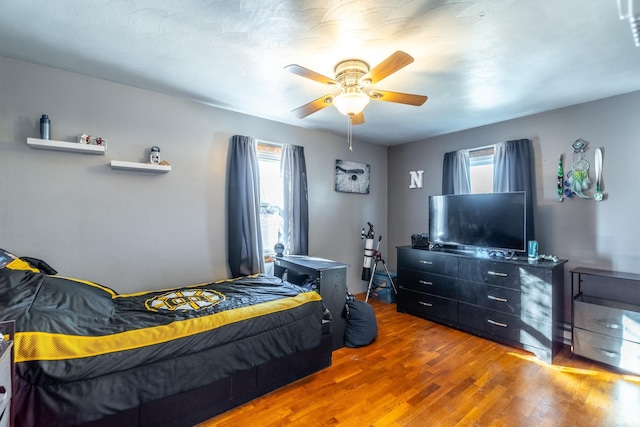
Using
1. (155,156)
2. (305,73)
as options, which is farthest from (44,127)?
(305,73)

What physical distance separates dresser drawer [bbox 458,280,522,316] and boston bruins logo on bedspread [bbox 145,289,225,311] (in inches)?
101

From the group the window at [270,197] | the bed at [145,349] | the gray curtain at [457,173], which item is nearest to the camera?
the bed at [145,349]

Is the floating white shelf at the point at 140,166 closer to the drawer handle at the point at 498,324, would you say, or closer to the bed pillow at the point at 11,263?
the bed pillow at the point at 11,263

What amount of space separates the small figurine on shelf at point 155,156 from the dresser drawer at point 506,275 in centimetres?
333

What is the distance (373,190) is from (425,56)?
2.69 metres

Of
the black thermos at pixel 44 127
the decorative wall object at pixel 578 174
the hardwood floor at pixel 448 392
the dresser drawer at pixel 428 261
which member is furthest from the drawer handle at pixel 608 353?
the black thermos at pixel 44 127

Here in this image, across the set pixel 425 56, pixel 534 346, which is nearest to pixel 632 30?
pixel 425 56

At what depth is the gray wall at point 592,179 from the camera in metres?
2.57

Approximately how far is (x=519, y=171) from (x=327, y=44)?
2.62 m

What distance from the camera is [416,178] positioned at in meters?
4.30

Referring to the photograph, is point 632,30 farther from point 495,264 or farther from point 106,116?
point 106,116

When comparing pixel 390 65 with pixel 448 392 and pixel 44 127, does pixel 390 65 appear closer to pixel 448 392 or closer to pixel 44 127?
pixel 448 392

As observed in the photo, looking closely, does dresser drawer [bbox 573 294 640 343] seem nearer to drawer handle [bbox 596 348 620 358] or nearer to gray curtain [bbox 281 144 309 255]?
drawer handle [bbox 596 348 620 358]

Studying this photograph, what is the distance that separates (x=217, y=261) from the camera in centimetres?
303
